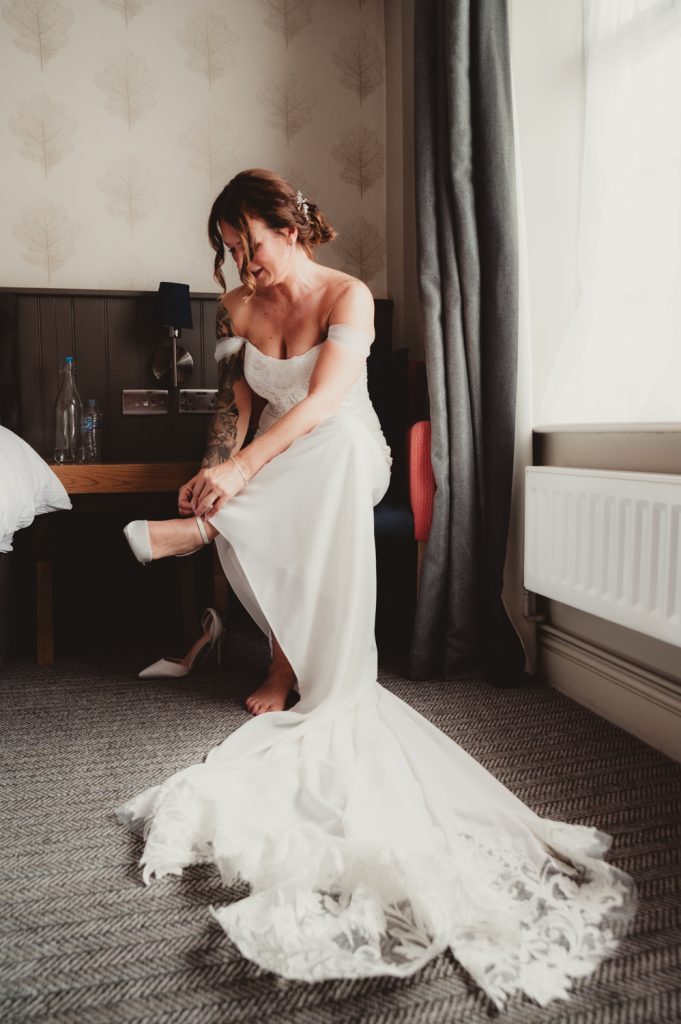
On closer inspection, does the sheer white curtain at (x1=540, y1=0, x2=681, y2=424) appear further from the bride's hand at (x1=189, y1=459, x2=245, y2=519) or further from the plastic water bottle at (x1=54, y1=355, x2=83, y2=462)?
the plastic water bottle at (x1=54, y1=355, x2=83, y2=462)

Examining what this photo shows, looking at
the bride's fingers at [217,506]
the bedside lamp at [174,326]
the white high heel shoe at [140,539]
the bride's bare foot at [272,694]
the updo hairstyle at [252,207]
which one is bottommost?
the bride's bare foot at [272,694]

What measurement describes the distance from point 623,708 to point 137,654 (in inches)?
57.2

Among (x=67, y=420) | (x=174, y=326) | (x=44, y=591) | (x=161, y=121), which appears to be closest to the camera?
(x=44, y=591)

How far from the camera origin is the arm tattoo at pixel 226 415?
1.98 m

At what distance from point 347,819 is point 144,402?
202cm

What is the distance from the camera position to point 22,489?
71.4 inches

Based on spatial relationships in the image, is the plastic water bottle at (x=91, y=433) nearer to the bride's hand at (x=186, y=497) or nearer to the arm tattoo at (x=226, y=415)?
the arm tattoo at (x=226, y=415)

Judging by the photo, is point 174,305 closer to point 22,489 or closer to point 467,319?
point 22,489

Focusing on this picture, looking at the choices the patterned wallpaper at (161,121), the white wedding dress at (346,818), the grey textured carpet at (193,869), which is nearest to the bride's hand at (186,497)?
the white wedding dress at (346,818)

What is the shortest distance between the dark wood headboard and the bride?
79 centimetres

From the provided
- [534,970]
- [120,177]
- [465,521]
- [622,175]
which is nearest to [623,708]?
[465,521]

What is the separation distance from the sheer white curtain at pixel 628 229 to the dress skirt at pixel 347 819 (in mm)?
572

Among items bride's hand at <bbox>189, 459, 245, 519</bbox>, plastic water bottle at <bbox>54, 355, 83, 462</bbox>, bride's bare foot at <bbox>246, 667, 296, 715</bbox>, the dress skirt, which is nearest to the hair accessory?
the dress skirt

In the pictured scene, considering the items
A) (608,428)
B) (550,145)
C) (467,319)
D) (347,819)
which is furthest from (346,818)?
(550,145)
